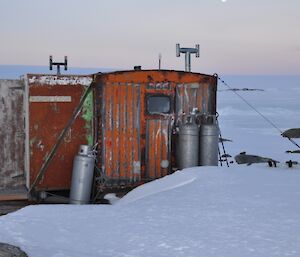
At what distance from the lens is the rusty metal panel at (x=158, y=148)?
9.29 metres

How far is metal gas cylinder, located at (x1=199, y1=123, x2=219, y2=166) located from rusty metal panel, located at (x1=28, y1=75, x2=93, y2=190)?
2391mm

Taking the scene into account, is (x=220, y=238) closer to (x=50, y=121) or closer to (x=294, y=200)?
(x=294, y=200)

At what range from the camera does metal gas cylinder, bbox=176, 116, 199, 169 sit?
9.12m

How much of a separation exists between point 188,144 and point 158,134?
2.25 ft

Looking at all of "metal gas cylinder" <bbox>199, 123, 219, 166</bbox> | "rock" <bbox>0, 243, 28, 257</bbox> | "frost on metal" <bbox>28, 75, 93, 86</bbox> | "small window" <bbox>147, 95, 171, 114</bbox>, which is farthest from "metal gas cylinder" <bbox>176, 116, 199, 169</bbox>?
"rock" <bbox>0, 243, 28, 257</bbox>

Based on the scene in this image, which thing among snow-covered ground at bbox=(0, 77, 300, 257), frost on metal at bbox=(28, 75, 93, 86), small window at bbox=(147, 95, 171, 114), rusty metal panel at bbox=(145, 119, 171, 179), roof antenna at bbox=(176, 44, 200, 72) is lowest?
snow-covered ground at bbox=(0, 77, 300, 257)

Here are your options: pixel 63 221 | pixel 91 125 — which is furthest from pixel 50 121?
pixel 63 221

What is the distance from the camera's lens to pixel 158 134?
933 cm

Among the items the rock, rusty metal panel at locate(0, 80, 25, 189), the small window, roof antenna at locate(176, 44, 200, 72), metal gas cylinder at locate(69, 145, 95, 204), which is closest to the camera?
the rock

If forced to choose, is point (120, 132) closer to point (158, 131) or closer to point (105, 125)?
point (105, 125)

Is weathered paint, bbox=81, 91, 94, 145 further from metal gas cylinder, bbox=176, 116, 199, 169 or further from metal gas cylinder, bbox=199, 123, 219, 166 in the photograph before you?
metal gas cylinder, bbox=199, 123, 219, 166

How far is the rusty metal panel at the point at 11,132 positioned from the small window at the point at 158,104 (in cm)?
274

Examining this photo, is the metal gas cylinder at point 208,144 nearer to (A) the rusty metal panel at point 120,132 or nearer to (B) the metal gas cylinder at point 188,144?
(B) the metal gas cylinder at point 188,144

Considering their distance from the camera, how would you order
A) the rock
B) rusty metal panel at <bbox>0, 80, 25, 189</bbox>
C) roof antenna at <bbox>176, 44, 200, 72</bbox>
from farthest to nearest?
roof antenna at <bbox>176, 44, 200, 72</bbox>, rusty metal panel at <bbox>0, 80, 25, 189</bbox>, the rock
